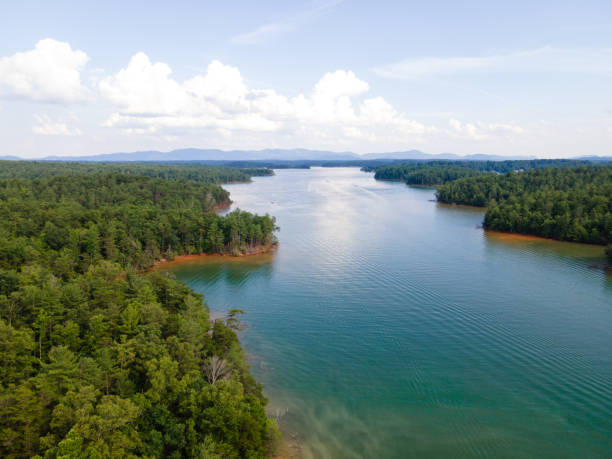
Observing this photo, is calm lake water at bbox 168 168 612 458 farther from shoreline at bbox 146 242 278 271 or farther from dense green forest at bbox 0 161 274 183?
dense green forest at bbox 0 161 274 183

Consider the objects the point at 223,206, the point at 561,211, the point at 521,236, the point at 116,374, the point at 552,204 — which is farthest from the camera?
the point at 223,206

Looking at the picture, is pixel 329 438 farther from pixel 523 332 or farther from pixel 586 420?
pixel 523 332

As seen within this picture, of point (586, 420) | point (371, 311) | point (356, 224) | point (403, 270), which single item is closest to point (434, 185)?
point (356, 224)

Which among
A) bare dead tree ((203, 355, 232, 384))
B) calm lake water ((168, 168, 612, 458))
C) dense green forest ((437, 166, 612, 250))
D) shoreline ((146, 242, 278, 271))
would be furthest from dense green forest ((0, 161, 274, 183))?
bare dead tree ((203, 355, 232, 384))

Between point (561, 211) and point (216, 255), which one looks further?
point (561, 211)

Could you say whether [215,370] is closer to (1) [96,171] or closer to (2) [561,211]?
(2) [561,211]

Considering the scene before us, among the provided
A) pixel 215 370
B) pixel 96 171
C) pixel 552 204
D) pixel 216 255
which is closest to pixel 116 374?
pixel 215 370

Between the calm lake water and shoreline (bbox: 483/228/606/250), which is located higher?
shoreline (bbox: 483/228/606/250)

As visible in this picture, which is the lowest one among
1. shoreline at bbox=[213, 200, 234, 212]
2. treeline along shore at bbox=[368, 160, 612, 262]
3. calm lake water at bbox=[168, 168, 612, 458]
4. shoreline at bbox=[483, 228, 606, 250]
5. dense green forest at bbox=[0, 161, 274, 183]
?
calm lake water at bbox=[168, 168, 612, 458]

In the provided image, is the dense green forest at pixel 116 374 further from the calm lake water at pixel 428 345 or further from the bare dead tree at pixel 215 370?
the calm lake water at pixel 428 345
